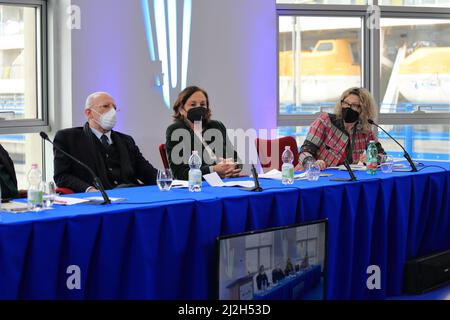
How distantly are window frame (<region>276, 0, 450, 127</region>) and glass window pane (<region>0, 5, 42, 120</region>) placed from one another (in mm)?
2051

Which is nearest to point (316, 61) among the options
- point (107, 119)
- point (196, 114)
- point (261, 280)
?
point (196, 114)

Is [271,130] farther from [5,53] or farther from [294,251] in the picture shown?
[294,251]

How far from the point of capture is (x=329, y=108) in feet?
21.1

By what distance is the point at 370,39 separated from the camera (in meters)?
6.39

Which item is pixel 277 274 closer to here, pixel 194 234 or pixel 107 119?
pixel 194 234

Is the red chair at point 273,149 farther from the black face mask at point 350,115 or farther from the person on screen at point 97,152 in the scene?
the person on screen at point 97,152

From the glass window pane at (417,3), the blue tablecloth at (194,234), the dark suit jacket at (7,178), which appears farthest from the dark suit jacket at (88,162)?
the glass window pane at (417,3)

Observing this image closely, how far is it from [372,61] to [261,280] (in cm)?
385

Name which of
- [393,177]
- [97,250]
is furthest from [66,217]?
[393,177]

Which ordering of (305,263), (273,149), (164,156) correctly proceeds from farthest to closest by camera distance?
(273,149) → (164,156) → (305,263)

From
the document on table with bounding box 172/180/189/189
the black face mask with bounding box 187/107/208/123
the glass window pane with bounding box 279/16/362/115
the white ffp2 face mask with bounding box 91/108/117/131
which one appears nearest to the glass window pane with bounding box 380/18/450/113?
the glass window pane with bounding box 279/16/362/115
